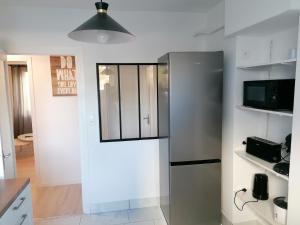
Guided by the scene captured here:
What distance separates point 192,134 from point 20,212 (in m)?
1.61

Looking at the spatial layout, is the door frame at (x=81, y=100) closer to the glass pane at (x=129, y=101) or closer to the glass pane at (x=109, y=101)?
the glass pane at (x=109, y=101)

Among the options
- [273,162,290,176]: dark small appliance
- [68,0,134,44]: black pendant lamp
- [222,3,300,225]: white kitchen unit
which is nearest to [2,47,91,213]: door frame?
[68,0,134,44]: black pendant lamp

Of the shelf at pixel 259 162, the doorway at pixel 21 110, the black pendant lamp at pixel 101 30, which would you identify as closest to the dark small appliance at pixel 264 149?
the shelf at pixel 259 162

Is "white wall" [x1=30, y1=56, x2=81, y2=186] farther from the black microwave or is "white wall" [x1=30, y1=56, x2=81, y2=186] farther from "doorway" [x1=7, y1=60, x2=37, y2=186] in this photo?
the black microwave

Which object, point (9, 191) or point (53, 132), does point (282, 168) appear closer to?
point (9, 191)

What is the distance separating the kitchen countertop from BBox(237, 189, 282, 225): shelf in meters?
1.95

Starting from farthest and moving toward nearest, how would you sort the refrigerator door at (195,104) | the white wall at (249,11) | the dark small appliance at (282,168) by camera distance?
1. the refrigerator door at (195,104)
2. the dark small appliance at (282,168)
3. the white wall at (249,11)

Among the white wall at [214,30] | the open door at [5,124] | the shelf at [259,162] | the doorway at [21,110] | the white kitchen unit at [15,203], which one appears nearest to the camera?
the white kitchen unit at [15,203]

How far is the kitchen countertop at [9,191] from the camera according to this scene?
143 centimetres

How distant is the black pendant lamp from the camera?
4.16 feet

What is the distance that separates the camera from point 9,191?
1621 mm

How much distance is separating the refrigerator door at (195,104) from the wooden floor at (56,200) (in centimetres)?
167

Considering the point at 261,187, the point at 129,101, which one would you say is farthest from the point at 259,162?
the point at 129,101

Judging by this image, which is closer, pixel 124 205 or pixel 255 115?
pixel 255 115
